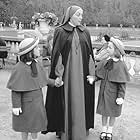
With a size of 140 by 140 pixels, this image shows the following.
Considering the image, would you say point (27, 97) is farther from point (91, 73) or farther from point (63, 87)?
point (91, 73)

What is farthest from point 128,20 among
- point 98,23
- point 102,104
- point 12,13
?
point 102,104

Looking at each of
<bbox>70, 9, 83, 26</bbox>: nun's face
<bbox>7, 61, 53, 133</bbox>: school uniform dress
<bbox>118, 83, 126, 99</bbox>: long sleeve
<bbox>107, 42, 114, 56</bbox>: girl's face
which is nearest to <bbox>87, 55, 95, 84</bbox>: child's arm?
<bbox>107, 42, 114, 56</bbox>: girl's face

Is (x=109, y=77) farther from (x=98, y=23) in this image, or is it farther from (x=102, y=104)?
(x=98, y=23)

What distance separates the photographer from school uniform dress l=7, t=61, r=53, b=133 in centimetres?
333

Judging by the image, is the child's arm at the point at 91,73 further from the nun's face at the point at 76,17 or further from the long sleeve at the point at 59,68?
the nun's face at the point at 76,17

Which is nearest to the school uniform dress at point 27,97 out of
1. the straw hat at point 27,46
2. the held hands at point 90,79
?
the straw hat at point 27,46

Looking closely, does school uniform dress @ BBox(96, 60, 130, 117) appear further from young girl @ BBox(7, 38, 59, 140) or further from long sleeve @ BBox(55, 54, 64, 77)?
young girl @ BBox(7, 38, 59, 140)

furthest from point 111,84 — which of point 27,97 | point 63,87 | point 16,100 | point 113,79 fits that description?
point 16,100

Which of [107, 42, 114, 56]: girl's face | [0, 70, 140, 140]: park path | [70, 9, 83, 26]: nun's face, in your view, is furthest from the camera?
[0, 70, 140, 140]: park path

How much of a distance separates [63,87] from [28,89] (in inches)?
22.3

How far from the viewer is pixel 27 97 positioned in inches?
134

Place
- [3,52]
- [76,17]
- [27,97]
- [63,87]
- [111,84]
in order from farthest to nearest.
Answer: [3,52]
[111,84]
[63,87]
[76,17]
[27,97]

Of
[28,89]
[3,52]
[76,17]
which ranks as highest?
[76,17]

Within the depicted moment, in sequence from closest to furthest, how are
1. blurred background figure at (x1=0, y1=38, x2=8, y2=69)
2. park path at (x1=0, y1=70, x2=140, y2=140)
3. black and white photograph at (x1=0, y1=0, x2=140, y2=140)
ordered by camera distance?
black and white photograph at (x1=0, y1=0, x2=140, y2=140)
park path at (x1=0, y1=70, x2=140, y2=140)
blurred background figure at (x1=0, y1=38, x2=8, y2=69)
